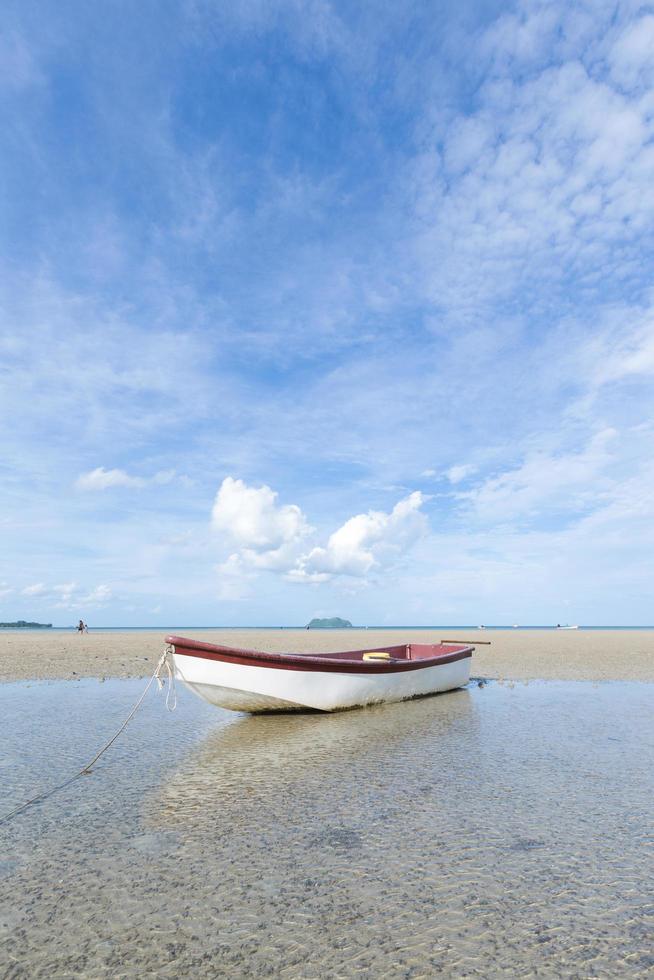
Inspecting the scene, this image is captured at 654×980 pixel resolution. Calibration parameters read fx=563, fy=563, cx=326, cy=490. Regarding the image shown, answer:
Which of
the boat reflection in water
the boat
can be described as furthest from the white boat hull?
the boat reflection in water

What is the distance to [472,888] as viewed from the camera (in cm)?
521

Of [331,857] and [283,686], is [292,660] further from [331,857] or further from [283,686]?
[331,857]

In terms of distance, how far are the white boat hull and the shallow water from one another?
120cm

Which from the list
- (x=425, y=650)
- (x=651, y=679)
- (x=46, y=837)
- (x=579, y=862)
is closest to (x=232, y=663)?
(x=46, y=837)

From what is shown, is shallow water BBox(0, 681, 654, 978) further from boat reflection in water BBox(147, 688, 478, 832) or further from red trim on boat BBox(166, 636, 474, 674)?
red trim on boat BBox(166, 636, 474, 674)

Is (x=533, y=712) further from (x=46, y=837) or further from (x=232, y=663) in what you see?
(x=46, y=837)

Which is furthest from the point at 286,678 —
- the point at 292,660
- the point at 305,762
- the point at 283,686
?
the point at 305,762

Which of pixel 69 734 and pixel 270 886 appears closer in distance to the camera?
pixel 270 886

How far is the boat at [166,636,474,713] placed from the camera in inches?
472

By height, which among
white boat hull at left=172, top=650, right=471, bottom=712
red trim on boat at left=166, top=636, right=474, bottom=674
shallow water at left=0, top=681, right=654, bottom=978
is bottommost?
shallow water at left=0, top=681, right=654, bottom=978

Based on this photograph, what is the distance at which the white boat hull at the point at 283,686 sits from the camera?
12078 mm

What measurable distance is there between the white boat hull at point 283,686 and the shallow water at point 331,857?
3.93ft

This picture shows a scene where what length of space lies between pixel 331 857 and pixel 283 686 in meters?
7.42

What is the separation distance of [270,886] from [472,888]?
188 cm
